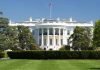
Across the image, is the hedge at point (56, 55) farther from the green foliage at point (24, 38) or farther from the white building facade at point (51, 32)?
the white building facade at point (51, 32)

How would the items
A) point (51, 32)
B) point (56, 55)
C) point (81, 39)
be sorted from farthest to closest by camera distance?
point (51, 32) < point (81, 39) < point (56, 55)

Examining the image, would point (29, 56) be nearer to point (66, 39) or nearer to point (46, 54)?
point (46, 54)

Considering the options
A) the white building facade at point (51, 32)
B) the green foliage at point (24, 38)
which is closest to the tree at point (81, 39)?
the green foliage at point (24, 38)

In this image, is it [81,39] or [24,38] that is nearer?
[24,38]

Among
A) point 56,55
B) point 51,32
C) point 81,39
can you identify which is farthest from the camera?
point 51,32

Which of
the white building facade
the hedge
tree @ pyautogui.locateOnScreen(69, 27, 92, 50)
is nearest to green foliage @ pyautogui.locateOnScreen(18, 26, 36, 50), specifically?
tree @ pyautogui.locateOnScreen(69, 27, 92, 50)

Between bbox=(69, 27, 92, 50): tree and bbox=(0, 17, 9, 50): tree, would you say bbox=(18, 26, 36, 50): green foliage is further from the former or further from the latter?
bbox=(0, 17, 9, 50): tree

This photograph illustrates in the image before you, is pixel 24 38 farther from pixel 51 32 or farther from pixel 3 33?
pixel 51 32

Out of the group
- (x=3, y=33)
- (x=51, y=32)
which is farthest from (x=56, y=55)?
(x=51, y=32)

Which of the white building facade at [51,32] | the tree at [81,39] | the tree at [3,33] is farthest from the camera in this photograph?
the white building facade at [51,32]

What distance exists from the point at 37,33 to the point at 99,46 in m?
48.4

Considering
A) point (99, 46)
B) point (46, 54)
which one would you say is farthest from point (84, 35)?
Answer: point (46, 54)

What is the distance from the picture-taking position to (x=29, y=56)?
211ft

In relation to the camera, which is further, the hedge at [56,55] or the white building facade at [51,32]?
the white building facade at [51,32]
